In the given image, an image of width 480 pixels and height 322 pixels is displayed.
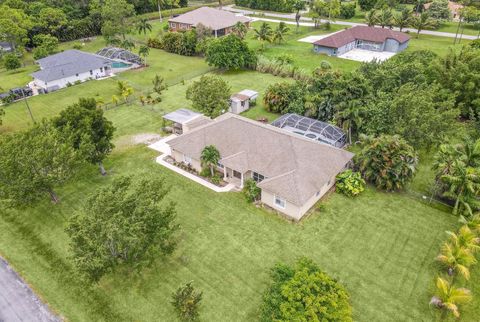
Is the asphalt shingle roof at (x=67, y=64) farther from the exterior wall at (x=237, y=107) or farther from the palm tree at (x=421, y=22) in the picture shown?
the palm tree at (x=421, y=22)

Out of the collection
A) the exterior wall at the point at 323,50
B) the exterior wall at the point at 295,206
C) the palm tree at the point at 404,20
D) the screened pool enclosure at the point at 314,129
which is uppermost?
the palm tree at the point at 404,20

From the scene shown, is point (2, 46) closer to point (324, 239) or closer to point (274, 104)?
point (274, 104)

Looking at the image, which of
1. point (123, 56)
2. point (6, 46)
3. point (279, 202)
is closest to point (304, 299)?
point (279, 202)

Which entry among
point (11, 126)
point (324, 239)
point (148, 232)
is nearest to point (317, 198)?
point (324, 239)

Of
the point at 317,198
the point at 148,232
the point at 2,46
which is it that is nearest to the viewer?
the point at 148,232

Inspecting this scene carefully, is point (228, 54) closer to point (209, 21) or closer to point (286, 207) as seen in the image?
point (209, 21)

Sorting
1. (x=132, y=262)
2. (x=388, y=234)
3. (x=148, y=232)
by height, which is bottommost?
(x=388, y=234)

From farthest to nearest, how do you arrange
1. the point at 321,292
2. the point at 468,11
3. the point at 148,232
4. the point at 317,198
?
the point at 468,11, the point at 317,198, the point at 148,232, the point at 321,292

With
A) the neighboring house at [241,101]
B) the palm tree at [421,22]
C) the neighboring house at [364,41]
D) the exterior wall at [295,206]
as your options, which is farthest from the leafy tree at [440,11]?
the exterior wall at [295,206]
